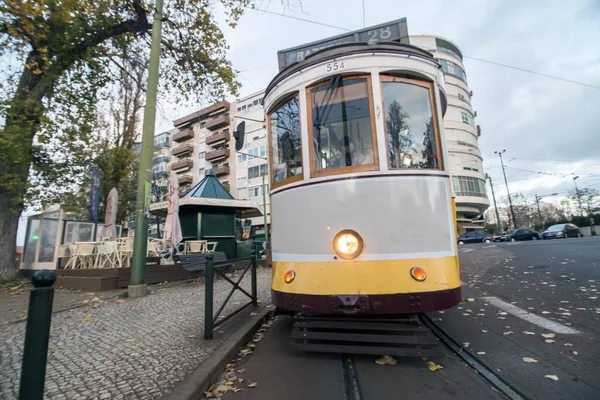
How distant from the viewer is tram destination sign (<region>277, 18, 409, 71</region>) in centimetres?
386

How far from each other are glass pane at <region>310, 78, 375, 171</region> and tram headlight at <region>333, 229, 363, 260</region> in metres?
0.73

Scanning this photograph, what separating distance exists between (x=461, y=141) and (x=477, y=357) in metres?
50.7

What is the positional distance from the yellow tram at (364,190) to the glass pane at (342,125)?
11 millimetres

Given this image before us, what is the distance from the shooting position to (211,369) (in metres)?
2.69

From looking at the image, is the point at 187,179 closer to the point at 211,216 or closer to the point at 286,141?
the point at 211,216

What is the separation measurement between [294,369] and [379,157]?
2284 millimetres

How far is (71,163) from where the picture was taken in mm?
9719

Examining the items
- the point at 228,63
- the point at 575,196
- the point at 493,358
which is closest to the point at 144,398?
the point at 493,358

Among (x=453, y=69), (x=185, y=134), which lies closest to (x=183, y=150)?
(x=185, y=134)

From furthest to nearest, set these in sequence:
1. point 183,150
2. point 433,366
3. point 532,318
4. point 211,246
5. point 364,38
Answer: point 183,150, point 211,246, point 532,318, point 364,38, point 433,366

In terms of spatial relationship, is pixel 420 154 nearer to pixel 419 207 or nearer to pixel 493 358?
pixel 419 207

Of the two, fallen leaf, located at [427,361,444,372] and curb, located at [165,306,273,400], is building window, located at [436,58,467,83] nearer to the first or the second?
fallen leaf, located at [427,361,444,372]

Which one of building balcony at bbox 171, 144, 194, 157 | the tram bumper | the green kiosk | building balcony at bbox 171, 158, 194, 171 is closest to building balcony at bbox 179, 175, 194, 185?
building balcony at bbox 171, 158, 194, 171

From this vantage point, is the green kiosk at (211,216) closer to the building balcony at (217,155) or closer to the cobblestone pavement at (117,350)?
the cobblestone pavement at (117,350)
